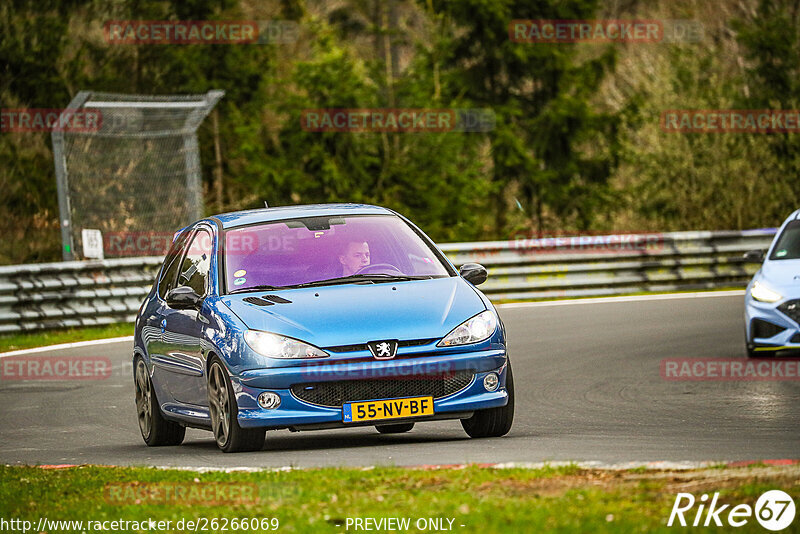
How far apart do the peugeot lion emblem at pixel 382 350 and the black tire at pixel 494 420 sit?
36.8 inches

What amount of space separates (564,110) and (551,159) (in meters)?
1.35

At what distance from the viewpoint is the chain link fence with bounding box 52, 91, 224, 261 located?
22.0 m

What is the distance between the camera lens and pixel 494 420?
385 inches

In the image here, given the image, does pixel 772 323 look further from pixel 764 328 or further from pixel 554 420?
pixel 554 420

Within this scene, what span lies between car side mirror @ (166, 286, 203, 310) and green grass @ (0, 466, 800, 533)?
200 centimetres

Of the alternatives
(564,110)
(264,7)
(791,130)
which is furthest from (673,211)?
(264,7)

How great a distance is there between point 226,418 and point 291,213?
1.86 metres

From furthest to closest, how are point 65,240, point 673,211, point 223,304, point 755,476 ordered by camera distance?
point 673,211 → point 65,240 → point 223,304 → point 755,476

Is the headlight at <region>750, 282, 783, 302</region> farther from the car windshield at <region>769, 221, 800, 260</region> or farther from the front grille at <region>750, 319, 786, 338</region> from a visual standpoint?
the car windshield at <region>769, 221, 800, 260</region>

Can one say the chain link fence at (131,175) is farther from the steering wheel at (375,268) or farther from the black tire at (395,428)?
the steering wheel at (375,268)

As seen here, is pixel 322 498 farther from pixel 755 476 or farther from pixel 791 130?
pixel 791 130

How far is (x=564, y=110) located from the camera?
1510 inches

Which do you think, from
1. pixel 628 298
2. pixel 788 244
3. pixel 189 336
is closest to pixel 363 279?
pixel 189 336

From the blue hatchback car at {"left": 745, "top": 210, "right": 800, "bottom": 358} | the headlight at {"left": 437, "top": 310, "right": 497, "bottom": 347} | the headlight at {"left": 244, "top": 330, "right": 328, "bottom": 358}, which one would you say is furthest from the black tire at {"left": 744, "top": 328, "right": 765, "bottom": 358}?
the headlight at {"left": 244, "top": 330, "right": 328, "bottom": 358}
